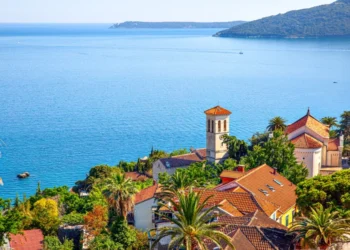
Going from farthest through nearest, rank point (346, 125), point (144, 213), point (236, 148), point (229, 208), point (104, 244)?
point (346, 125) → point (236, 148) → point (144, 213) → point (229, 208) → point (104, 244)

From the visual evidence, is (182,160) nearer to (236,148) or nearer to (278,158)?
(236,148)

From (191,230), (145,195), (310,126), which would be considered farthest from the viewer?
(310,126)

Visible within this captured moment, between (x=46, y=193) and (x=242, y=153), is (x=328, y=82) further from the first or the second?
(x=46, y=193)

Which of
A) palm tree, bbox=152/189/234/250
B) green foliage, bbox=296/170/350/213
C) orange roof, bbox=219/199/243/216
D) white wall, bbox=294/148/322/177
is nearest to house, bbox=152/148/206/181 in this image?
white wall, bbox=294/148/322/177

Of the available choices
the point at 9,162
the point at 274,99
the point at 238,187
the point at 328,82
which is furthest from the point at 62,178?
the point at 328,82

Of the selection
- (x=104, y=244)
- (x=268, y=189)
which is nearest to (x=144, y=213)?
(x=104, y=244)

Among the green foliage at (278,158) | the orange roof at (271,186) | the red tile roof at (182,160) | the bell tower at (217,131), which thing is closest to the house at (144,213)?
the orange roof at (271,186)
